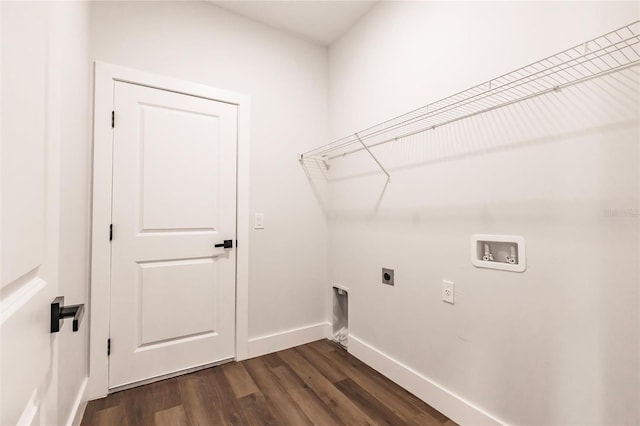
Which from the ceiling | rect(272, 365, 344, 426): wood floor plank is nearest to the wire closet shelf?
the ceiling

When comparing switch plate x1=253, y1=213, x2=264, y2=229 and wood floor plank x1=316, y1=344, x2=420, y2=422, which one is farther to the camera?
switch plate x1=253, y1=213, x2=264, y2=229

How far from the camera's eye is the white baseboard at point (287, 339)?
234 cm

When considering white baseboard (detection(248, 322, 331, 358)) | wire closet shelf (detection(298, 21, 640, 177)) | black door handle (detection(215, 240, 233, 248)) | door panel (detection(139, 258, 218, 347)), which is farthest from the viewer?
white baseboard (detection(248, 322, 331, 358))

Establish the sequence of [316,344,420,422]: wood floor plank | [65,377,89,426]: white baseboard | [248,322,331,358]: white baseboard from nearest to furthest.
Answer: [65,377,89,426]: white baseboard → [316,344,420,422]: wood floor plank → [248,322,331,358]: white baseboard

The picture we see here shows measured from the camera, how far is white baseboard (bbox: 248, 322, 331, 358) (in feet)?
7.68

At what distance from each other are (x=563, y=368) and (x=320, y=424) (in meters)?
1.18

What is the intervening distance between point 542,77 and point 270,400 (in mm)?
2129

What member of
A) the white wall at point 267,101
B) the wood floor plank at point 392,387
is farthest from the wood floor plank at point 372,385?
the white wall at point 267,101

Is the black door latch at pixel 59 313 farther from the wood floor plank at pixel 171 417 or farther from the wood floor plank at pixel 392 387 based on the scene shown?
the wood floor plank at pixel 392 387

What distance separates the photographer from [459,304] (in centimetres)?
163

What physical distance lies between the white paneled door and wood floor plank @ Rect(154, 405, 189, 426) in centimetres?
38

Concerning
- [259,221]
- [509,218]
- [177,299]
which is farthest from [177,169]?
[509,218]

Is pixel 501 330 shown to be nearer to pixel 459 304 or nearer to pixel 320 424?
pixel 459 304

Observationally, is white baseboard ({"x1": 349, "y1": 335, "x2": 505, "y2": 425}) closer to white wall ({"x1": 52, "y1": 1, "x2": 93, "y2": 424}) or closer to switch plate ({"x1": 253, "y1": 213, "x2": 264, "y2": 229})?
switch plate ({"x1": 253, "y1": 213, "x2": 264, "y2": 229})
